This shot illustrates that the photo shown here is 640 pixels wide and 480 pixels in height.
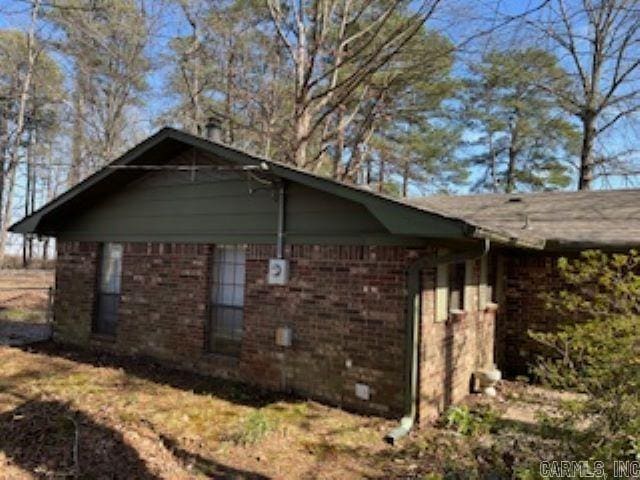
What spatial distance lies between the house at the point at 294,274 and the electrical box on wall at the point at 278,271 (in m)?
0.02

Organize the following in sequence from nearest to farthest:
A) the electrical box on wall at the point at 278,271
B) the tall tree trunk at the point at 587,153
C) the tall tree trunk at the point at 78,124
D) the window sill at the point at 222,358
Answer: the electrical box on wall at the point at 278,271 → the window sill at the point at 222,358 → the tall tree trunk at the point at 587,153 → the tall tree trunk at the point at 78,124

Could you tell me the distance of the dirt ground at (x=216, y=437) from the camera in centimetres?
474

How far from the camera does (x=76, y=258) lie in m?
10.0

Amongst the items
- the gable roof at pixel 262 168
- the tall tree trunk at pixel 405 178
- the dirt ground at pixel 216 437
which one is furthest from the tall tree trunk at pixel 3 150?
the dirt ground at pixel 216 437

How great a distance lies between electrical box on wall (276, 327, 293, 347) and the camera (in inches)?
275

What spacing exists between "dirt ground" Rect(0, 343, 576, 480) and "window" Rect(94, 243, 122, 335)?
81.3 inches

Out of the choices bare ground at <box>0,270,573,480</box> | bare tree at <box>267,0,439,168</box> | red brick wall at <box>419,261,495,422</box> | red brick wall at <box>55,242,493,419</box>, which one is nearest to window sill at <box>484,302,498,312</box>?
red brick wall at <box>419,261,495,422</box>

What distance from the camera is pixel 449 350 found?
6.97 metres

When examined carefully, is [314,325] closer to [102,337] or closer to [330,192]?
[330,192]

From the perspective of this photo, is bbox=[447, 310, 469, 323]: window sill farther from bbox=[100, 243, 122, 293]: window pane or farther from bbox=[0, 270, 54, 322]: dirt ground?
bbox=[0, 270, 54, 322]: dirt ground

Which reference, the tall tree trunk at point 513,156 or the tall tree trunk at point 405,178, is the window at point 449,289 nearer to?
the tall tree trunk at point 405,178

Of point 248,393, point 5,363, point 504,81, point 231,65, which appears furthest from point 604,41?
point 5,363

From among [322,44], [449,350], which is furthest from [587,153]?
[449,350]

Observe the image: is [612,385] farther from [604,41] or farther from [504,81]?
[504,81]
